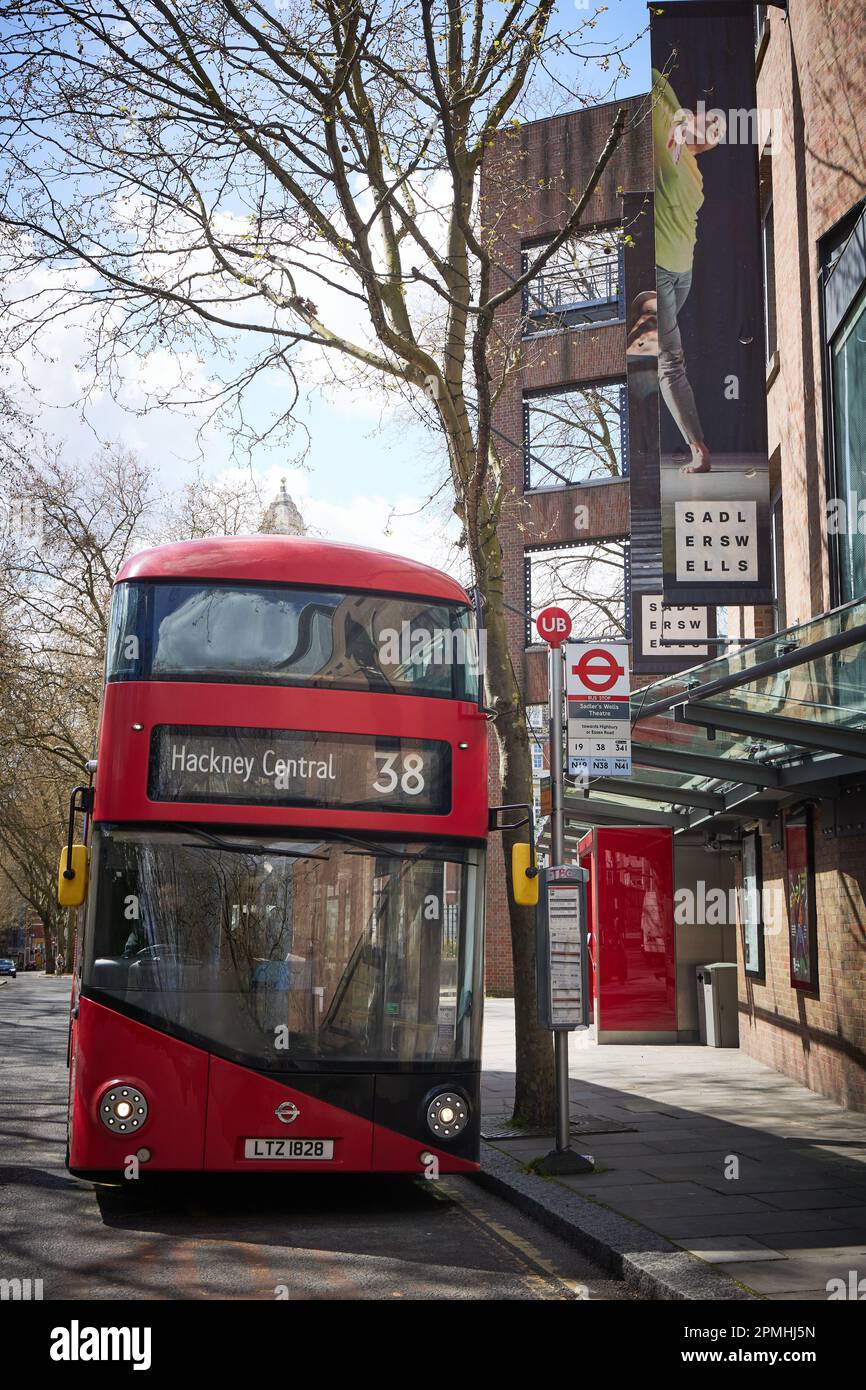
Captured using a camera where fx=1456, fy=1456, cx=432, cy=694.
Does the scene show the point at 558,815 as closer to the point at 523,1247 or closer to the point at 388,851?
the point at 388,851

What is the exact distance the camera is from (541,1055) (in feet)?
37.9

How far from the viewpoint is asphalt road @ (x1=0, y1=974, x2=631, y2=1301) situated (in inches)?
257

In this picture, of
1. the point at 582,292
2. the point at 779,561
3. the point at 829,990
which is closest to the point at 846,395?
the point at 779,561

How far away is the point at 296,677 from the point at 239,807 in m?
0.82

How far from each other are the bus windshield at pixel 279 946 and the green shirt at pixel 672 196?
7.78 meters

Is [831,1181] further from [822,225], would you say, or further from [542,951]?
[822,225]

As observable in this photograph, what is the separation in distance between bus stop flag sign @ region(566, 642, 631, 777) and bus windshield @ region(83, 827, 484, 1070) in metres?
Result: 1.95

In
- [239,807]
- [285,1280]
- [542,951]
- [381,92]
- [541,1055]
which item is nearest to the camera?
[285,1280]

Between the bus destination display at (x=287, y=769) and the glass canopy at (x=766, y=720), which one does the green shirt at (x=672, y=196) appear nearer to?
the glass canopy at (x=766, y=720)

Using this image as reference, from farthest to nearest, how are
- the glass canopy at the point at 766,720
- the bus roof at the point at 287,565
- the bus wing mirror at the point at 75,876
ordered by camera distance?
the glass canopy at the point at 766,720
the bus roof at the point at 287,565
the bus wing mirror at the point at 75,876

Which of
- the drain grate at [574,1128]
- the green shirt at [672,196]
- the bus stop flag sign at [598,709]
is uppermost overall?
the green shirt at [672,196]

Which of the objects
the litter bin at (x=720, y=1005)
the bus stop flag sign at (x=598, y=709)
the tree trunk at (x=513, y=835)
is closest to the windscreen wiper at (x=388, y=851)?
the bus stop flag sign at (x=598, y=709)

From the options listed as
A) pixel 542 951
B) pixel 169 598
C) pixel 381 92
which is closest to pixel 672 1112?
pixel 542 951

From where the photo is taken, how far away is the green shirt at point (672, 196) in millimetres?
13867
